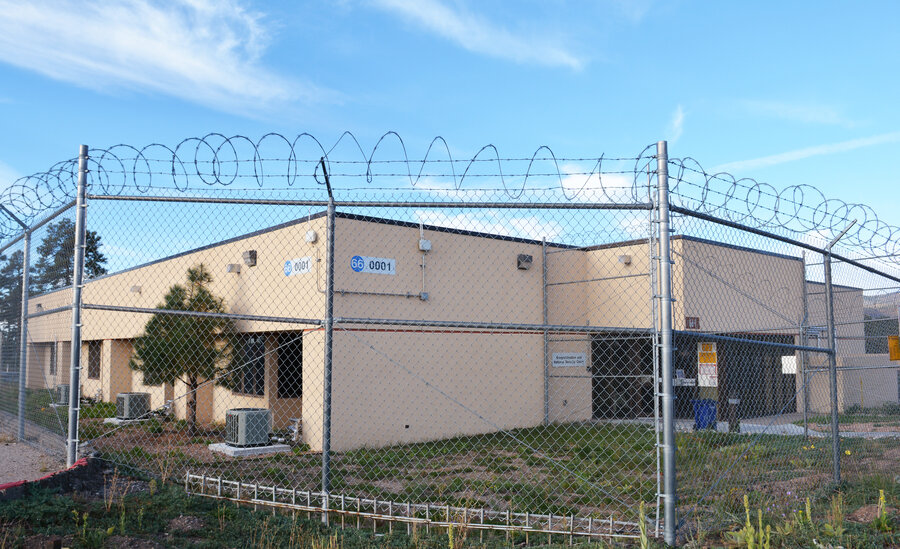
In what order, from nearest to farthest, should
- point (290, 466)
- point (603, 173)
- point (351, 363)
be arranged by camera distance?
1. point (603, 173)
2. point (290, 466)
3. point (351, 363)

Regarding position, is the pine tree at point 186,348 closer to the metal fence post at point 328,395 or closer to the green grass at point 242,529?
the green grass at point 242,529

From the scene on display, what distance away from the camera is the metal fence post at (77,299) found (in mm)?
6980

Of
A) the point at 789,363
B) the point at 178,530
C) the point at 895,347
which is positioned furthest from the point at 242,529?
Result: the point at 789,363

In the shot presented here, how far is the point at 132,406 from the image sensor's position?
16.1m

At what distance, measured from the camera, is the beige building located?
43.3 feet

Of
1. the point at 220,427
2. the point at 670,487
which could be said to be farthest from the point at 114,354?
the point at 670,487

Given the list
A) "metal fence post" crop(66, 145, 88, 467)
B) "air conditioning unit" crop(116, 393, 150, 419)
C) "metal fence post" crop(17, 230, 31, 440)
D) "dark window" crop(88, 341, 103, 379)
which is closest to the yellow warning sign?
"metal fence post" crop(66, 145, 88, 467)

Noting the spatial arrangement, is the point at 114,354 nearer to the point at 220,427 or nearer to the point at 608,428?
the point at 220,427

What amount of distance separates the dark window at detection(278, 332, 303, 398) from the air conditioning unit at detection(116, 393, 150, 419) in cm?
353

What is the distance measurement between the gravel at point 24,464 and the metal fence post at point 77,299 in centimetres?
42

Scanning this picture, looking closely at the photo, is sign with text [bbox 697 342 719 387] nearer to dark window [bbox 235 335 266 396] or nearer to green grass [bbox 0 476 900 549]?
green grass [bbox 0 476 900 549]

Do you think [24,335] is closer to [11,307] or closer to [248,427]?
[11,307]

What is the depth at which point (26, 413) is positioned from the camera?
10.4m

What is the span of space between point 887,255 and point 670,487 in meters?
5.63
